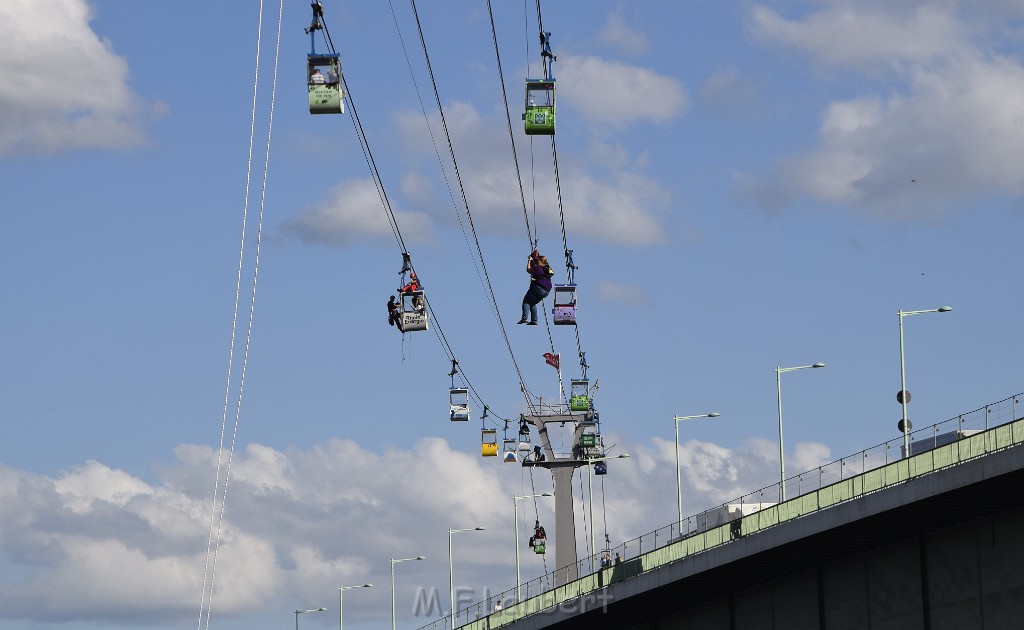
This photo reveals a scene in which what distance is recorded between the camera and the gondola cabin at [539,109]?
56625 mm

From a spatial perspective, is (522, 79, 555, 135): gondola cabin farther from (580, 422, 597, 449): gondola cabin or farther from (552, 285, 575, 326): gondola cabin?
(580, 422, 597, 449): gondola cabin

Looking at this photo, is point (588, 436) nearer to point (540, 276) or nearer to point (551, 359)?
point (551, 359)

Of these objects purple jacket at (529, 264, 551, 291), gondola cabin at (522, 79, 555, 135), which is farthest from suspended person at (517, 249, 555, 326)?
gondola cabin at (522, 79, 555, 135)

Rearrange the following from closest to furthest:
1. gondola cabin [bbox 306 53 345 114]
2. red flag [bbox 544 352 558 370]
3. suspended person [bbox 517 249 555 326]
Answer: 1. gondola cabin [bbox 306 53 345 114]
2. suspended person [bbox 517 249 555 326]
3. red flag [bbox 544 352 558 370]

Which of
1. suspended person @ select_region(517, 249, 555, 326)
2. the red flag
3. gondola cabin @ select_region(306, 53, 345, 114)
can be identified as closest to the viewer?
gondola cabin @ select_region(306, 53, 345, 114)

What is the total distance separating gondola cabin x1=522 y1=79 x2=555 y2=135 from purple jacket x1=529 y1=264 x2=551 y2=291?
423 inches

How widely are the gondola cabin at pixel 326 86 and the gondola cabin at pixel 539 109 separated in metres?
7.84

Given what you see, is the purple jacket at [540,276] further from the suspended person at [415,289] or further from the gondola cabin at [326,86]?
the gondola cabin at [326,86]

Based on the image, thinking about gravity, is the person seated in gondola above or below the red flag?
below

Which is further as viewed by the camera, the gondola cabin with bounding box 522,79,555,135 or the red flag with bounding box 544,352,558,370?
the red flag with bounding box 544,352,558,370

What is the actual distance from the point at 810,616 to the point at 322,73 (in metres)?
33.8

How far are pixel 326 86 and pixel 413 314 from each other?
60.8 feet

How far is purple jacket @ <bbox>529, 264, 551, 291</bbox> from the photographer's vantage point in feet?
221

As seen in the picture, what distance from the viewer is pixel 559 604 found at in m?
91.7
